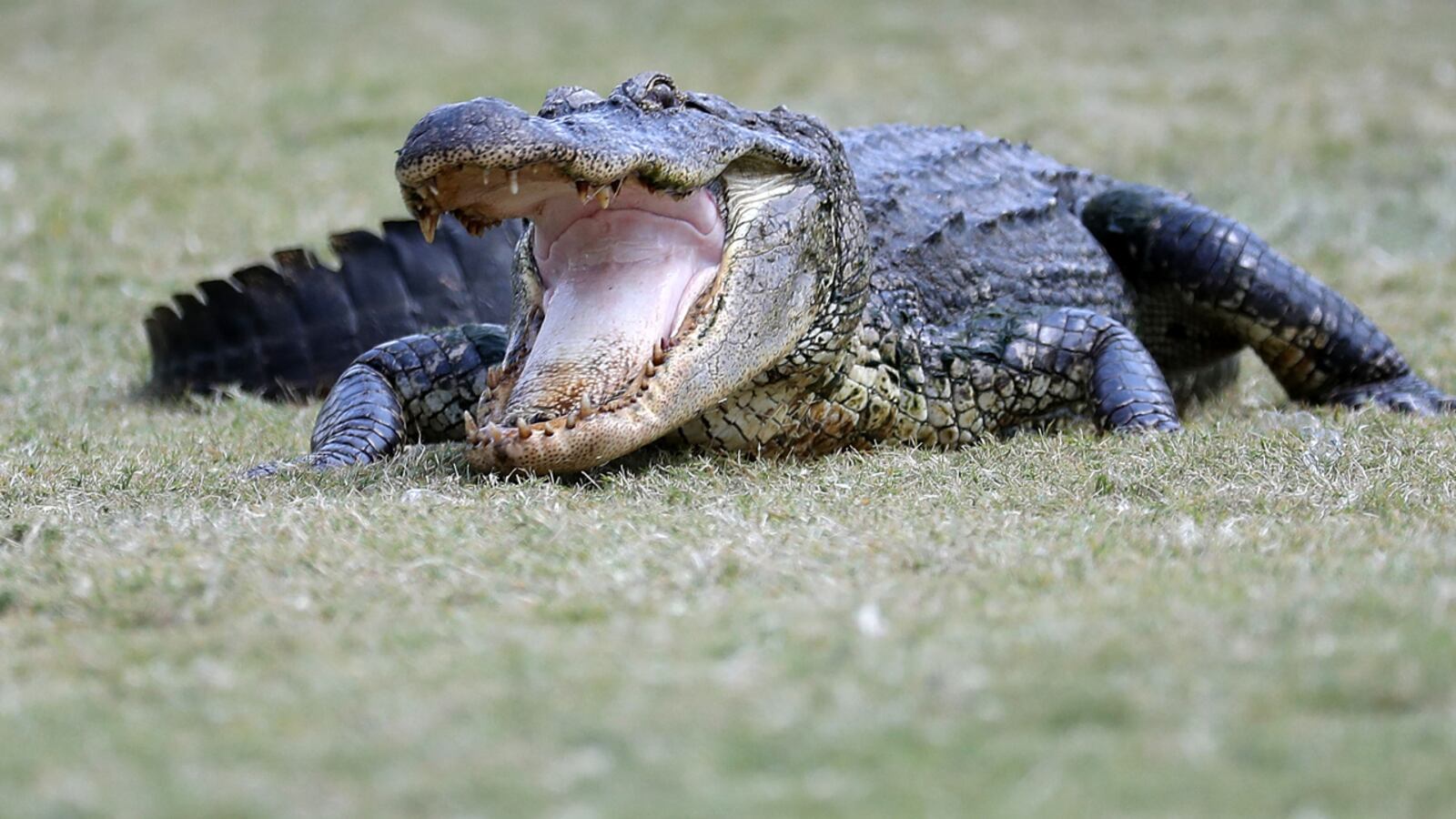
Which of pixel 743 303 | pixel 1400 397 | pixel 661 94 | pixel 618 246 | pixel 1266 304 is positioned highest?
pixel 661 94

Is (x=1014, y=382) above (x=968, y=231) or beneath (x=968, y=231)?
beneath

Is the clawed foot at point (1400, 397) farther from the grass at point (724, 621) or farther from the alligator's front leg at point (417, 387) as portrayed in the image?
the alligator's front leg at point (417, 387)

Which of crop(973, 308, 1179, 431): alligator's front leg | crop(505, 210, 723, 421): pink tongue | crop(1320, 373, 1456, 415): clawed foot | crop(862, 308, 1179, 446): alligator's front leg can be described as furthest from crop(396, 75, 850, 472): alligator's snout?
crop(1320, 373, 1456, 415): clawed foot

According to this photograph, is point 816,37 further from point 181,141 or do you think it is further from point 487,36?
point 181,141

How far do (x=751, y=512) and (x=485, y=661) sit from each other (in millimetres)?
1312

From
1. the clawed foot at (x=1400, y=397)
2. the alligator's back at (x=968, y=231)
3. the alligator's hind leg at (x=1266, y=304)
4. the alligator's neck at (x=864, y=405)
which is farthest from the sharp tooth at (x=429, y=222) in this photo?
the clawed foot at (x=1400, y=397)

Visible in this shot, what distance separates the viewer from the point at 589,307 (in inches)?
170

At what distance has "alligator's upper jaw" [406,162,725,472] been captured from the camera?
13.3ft

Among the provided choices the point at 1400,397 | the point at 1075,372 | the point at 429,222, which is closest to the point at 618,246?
the point at 429,222

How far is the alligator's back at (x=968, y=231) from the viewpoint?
5.39 metres

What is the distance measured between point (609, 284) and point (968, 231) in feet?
5.89

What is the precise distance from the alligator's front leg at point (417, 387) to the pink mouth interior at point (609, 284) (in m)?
0.70

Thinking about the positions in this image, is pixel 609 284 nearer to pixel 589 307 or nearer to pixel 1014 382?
pixel 589 307

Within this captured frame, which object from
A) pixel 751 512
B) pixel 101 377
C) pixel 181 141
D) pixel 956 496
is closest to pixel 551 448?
pixel 751 512
